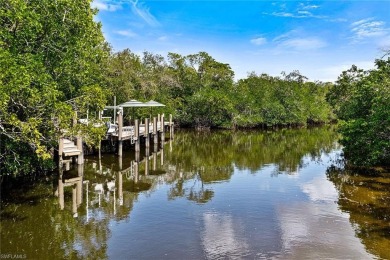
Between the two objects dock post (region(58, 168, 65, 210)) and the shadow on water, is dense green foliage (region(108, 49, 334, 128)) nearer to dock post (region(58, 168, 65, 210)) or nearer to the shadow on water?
dock post (region(58, 168, 65, 210))

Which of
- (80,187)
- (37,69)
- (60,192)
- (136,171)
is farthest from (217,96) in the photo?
(37,69)

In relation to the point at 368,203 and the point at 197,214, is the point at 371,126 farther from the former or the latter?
the point at 197,214

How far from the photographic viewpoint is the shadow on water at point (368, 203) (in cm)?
1026

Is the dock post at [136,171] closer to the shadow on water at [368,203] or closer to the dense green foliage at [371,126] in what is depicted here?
the shadow on water at [368,203]

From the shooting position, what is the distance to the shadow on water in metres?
10.3

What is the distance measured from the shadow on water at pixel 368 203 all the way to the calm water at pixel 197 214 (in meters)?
0.04

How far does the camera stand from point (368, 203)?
45.4 feet

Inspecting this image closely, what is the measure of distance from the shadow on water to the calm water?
4 centimetres

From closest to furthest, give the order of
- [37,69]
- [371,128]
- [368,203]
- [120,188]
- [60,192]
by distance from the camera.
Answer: [37,69] → [368,203] → [60,192] → [120,188] → [371,128]

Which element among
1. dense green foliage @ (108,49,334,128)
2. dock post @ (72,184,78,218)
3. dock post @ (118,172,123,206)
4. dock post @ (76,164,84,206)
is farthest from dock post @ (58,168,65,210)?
dense green foliage @ (108,49,334,128)

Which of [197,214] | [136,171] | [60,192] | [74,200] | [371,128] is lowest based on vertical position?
[197,214]

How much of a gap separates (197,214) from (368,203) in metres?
6.89

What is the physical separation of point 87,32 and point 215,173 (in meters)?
10.4

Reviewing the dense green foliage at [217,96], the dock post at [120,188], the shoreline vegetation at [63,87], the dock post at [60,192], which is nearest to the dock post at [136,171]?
the dock post at [120,188]
